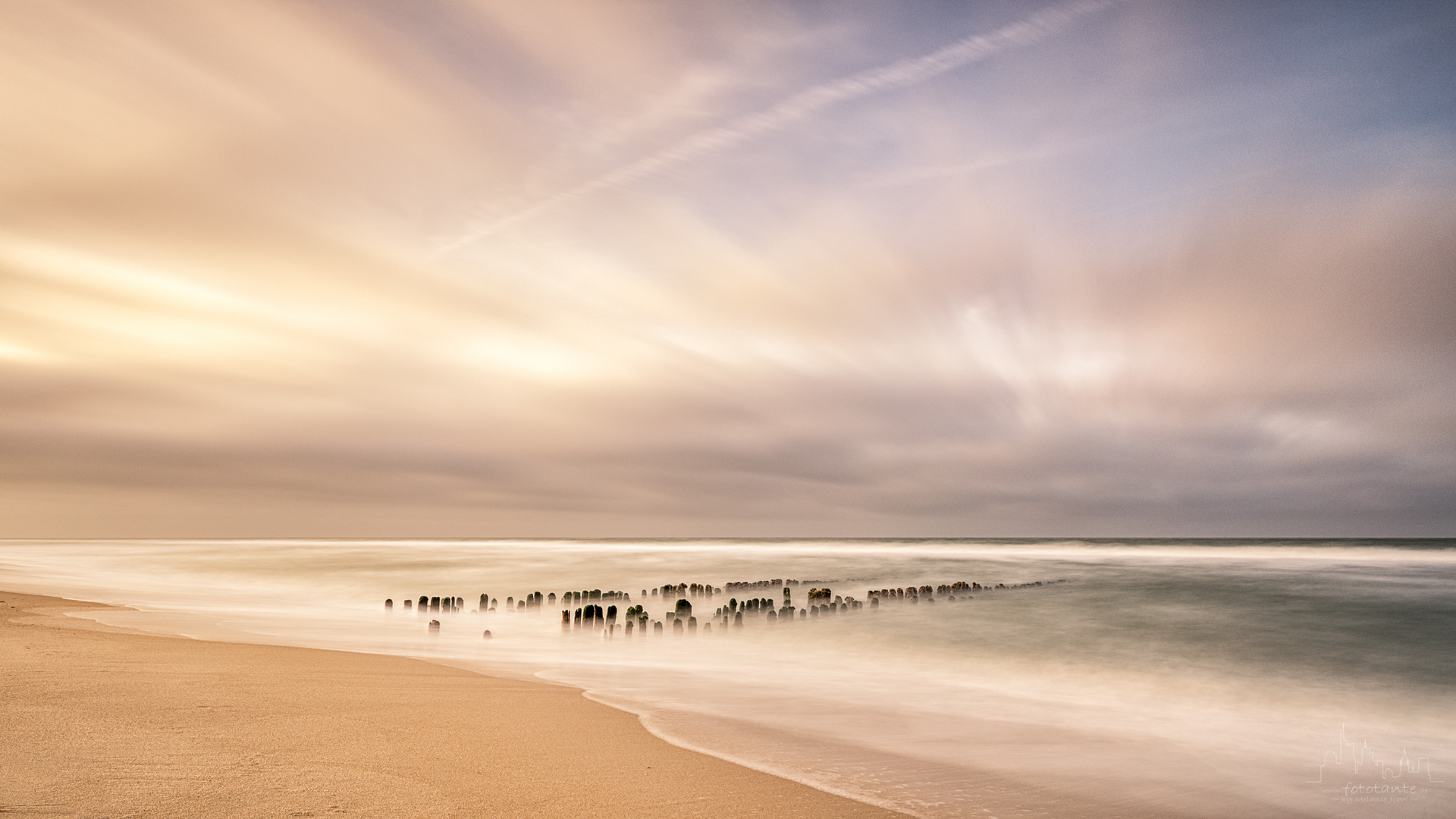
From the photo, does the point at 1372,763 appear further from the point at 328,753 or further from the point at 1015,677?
the point at 328,753

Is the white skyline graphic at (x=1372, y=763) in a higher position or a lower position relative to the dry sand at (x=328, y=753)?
lower

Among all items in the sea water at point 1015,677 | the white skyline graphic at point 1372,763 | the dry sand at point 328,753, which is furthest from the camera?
the white skyline graphic at point 1372,763

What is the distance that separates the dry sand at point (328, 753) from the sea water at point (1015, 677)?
386 mm

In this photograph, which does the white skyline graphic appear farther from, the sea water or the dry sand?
the dry sand

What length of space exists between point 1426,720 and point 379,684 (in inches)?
459

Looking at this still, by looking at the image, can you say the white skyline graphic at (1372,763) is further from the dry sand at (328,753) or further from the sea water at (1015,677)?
the dry sand at (328,753)

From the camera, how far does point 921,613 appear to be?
62.9ft

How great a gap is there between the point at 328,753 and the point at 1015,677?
930 cm

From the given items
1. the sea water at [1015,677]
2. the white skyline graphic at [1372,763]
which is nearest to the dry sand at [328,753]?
the sea water at [1015,677]

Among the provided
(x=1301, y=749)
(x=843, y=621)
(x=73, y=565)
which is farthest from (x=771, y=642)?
(x=73, y=565)

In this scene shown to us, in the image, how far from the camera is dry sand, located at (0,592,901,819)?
3.90 m

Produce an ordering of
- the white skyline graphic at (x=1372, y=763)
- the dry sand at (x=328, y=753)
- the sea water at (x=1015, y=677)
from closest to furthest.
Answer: the dry sand at (x=328, y=753)
the sea water at (x=1015, y=677)
the white skyline graphic at (x=1372, y=763)

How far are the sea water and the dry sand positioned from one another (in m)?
0.39

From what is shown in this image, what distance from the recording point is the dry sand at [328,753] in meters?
3.90
